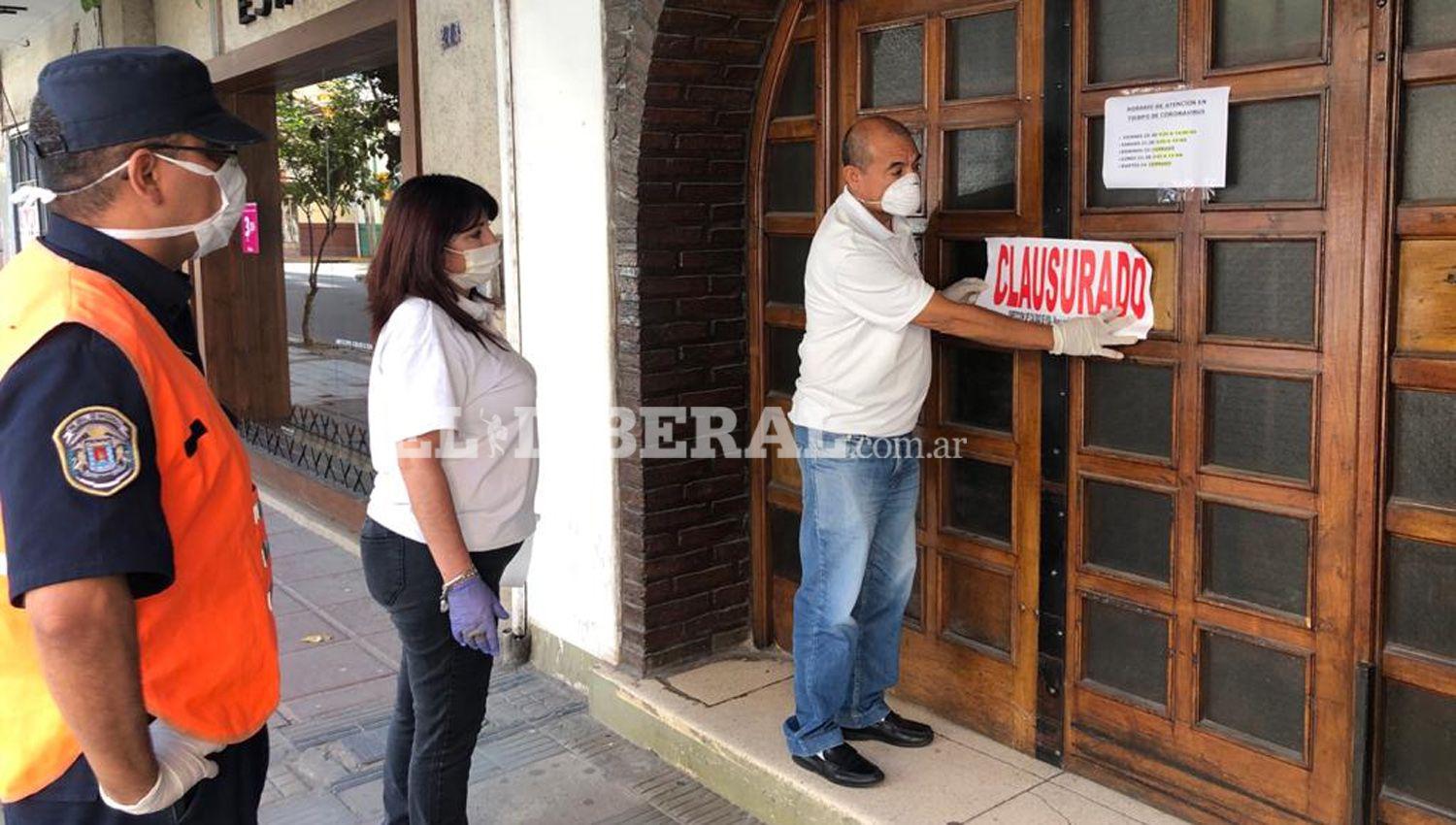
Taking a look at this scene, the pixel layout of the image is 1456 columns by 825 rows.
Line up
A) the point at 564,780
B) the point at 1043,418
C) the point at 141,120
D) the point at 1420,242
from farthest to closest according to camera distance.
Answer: the point at 564,780 → the point at 1043,418 → the point at 1420,242 → the point at 141,120

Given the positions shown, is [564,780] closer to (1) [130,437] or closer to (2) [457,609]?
(2) [457,609]

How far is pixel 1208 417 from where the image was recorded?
309 cm

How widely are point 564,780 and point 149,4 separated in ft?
25.2

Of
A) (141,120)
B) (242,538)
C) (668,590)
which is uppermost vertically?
(141,120)

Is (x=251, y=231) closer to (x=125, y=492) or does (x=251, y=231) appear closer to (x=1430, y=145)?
(x=125, y=492)

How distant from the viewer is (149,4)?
9164mm

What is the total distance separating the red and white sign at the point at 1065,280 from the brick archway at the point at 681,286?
1158mm

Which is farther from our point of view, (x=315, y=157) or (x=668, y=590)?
(x=315, y=157)

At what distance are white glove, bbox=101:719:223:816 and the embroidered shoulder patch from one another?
40 cm

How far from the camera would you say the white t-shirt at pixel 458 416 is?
2893mm

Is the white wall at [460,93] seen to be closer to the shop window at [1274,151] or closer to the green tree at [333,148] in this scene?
the shop window at [1274,151]

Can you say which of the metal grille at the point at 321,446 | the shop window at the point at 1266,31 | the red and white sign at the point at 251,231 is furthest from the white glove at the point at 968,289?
the red and white sign at the point at 251,231

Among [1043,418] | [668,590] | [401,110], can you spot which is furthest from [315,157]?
[1043,418]

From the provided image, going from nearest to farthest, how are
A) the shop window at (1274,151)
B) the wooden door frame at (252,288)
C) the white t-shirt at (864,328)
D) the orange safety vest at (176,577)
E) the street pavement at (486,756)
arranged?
the orange safety vest at (176,577)
the shop window at (1274,151)
the white t-shirt at (864,328)
the street pavement at (486,756)
the wooden door frame at (252,288)
